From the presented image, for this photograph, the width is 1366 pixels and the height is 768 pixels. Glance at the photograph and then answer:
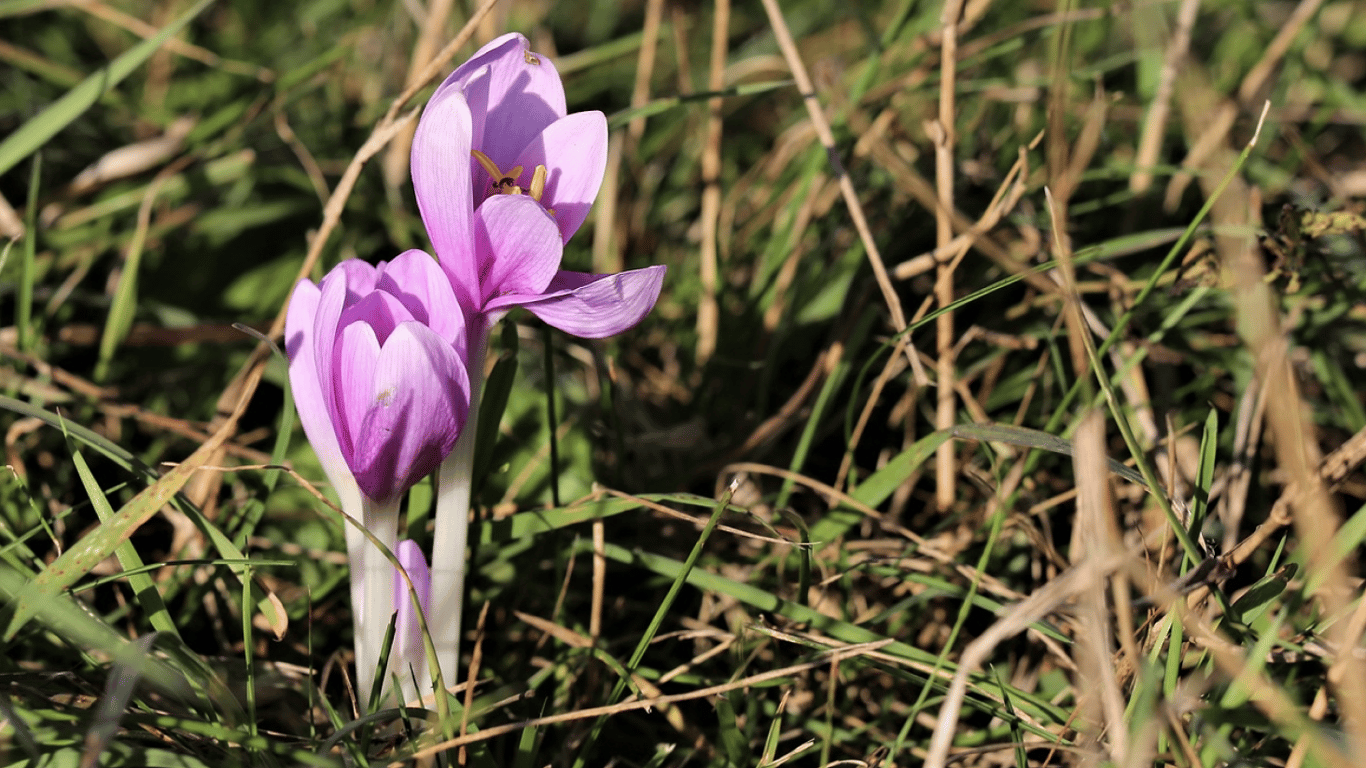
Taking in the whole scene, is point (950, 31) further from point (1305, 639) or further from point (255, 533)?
point (255, 533)

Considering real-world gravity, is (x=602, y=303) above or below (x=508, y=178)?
below

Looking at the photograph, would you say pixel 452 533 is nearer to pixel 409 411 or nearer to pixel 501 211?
pixel 409 411

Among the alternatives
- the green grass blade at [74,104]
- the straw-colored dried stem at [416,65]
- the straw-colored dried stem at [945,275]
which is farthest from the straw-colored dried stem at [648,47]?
the green grass blade at [74,104]

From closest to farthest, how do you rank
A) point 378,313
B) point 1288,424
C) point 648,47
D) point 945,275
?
point 1288,424 → point 378,313 → point 945,275 → point 648,47

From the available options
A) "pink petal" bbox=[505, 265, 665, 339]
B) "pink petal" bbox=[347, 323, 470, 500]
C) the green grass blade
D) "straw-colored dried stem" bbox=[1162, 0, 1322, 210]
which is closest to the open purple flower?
"pink petal" bbox=[505, 265, 665, 339]

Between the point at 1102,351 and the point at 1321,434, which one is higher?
the point at 1102,351

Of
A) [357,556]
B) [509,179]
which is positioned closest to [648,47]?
[509,179]

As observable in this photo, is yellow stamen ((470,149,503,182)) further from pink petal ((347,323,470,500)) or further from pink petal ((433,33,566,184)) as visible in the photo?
pink petal ((347,323,470,500))

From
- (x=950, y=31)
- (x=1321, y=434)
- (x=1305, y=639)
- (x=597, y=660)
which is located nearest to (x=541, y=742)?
(x=597, y=660)
